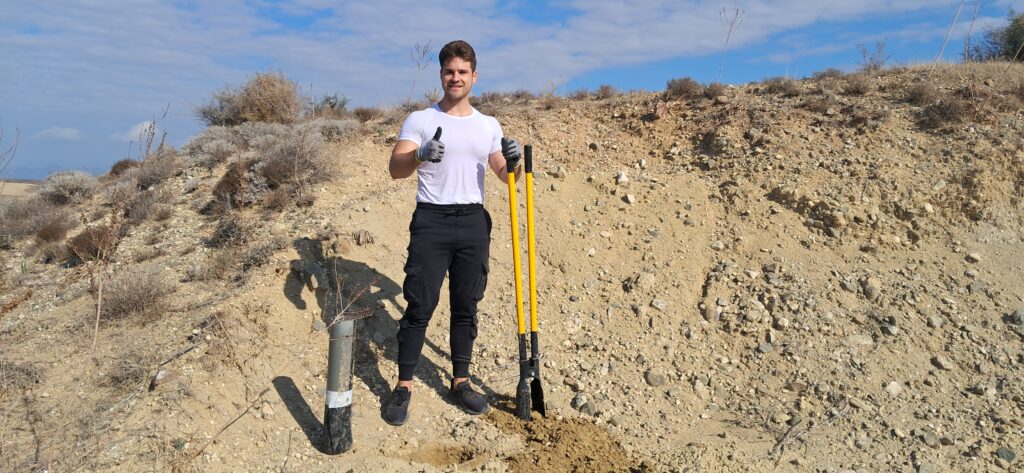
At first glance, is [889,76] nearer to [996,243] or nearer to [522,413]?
[996,243]

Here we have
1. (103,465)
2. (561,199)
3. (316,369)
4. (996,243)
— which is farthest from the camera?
(561,199)

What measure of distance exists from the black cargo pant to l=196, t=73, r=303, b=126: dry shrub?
6418mm

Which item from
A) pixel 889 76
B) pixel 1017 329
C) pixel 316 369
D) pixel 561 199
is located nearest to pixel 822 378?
pixel 1017 329

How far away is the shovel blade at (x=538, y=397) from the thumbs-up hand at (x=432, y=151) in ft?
5.07

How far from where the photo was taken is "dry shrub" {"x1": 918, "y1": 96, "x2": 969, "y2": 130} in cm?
587

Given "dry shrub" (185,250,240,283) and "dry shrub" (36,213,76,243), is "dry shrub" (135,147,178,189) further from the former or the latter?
"dry shrub" (185,250,240,283)

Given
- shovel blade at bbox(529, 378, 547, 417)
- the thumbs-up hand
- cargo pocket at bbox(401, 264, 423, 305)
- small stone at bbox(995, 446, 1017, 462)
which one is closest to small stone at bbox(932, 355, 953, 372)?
small stone at bbox(995, 446, 1017, 462)

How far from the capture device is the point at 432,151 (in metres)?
3.10

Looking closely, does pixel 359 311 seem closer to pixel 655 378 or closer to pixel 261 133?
pixel 655 378

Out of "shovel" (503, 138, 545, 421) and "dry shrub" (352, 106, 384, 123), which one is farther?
"dry shrub" (352, 106, 384, 123)

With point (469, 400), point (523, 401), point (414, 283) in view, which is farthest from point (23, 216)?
point (523, 401)

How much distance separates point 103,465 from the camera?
2996mm

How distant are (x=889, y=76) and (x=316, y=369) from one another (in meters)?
7.20

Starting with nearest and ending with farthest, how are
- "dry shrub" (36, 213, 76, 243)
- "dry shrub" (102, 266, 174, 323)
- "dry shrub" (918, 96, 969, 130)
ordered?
1. "dry shrub" (102, 266, 174, 323)
2. "dry shrub" (918, 96, 969, 130)
3. "dry shrub" (36, 213, 76, 243)
